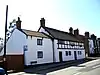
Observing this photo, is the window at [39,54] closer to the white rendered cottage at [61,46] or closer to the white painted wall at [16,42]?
the white painted wall at [16,42]

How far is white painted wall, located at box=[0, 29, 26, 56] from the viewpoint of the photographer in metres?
30.6

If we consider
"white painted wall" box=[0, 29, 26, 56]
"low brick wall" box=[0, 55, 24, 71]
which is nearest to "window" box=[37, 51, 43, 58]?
"white painted wall" box=[0, 29, 26, 56]

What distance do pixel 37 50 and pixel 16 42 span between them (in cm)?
427

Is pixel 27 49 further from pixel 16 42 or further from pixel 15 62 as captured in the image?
pixel 16 42

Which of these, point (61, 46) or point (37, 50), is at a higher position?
point (61, 46)

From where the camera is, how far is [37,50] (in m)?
31.4

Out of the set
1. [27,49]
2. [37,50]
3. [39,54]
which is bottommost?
[39,54]

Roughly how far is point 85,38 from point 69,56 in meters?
22.9

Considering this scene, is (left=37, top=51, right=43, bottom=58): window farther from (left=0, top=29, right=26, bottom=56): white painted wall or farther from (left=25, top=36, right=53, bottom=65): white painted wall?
(left=0, top=29, right=26, bottom=56): white painted wall

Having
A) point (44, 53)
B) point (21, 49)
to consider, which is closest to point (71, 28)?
point (44, 53)

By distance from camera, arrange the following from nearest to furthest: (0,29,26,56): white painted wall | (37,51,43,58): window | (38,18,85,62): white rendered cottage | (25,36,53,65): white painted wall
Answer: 1. (25,36,53,65): white painted wall
2. (0,29,26,56): white painted wall
3. (37,51,43,58): window
4. (38,18,85,62): white rendered cottage

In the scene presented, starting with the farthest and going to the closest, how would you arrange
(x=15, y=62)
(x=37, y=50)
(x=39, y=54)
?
1. (x=39, y=54)
2. (x=37, y=50)
3. (x=15, y=62)

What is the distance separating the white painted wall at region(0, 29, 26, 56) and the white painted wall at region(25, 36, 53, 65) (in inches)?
55.9

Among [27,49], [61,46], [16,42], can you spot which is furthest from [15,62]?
[61,46]
